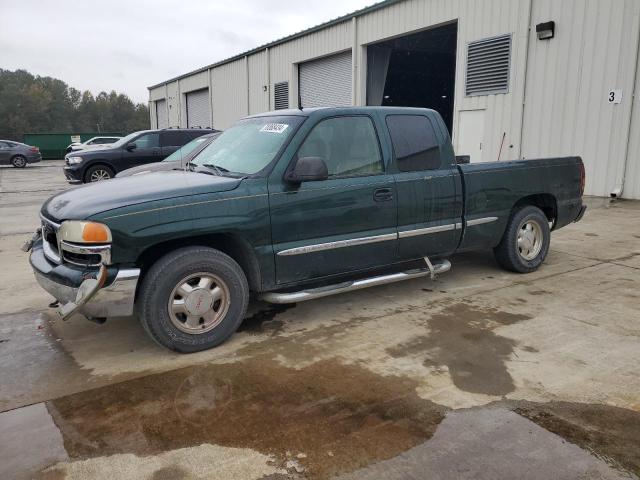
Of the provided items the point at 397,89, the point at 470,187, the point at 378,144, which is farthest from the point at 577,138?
the point at 397,89

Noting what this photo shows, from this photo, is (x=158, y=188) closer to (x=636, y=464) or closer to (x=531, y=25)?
(x=636, y=464)

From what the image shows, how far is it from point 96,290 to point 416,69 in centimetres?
2241

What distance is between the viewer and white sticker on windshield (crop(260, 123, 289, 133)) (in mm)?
4519

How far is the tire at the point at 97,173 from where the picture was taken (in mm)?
14344

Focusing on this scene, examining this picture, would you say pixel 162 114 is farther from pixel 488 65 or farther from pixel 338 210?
pixel 338 210

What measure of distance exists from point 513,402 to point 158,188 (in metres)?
2.88

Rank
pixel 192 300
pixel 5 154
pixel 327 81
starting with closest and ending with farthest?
pixel 192 300 → pixel 327 81 → pixel 5 154

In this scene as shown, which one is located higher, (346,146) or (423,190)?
(346,146)

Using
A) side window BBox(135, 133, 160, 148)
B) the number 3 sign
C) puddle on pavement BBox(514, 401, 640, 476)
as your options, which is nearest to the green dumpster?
side window BBox(135, 133, 160, 148)

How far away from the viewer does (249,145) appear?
185 inches

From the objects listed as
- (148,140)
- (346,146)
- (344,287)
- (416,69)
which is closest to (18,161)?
(148,140)

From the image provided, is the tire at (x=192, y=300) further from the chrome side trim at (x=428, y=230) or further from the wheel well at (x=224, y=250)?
the chrome side trim at (x=428, y=230)

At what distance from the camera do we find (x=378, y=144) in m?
4.77

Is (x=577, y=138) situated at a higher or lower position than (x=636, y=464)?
higher
